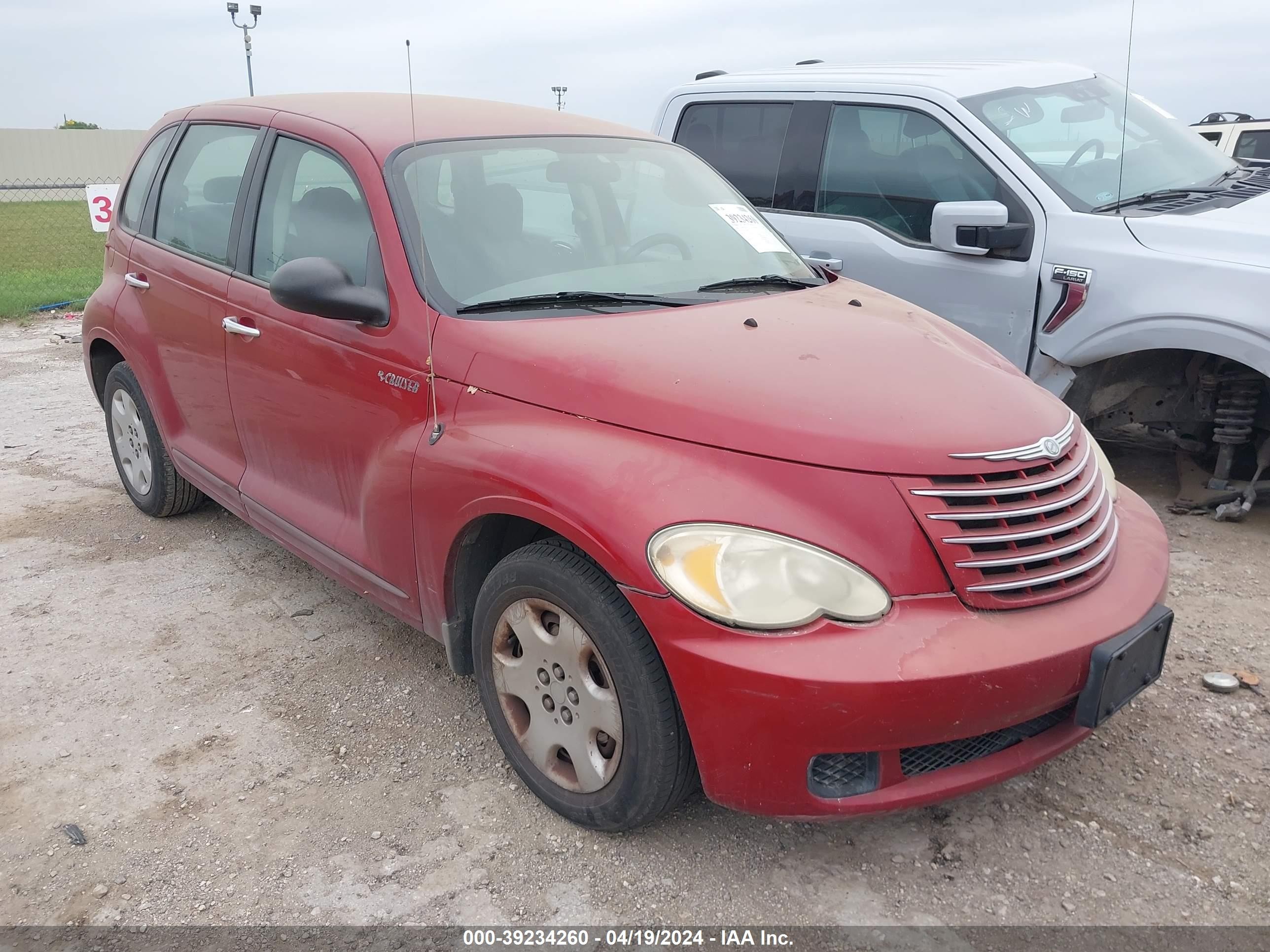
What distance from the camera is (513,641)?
2.67 metres

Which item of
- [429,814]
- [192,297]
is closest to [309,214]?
[192,297]

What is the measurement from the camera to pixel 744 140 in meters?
5.57

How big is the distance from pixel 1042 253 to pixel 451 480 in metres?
3.07

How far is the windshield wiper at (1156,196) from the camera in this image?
4438 mm

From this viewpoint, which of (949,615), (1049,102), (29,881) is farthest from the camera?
(1049,102)

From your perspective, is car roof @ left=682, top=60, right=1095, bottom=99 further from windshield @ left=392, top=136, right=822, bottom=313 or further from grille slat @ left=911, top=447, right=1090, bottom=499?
grille slat @ left=911, top=447, right=1090, bottom=499

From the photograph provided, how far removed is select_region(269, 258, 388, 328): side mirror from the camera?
2809 millimetres

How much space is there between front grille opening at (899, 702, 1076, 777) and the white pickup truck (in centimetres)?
235

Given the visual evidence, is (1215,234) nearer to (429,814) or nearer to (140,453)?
(429,814)

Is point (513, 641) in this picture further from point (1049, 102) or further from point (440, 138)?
point (1049, 102)

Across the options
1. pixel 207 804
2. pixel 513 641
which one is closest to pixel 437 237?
pixel 513 641

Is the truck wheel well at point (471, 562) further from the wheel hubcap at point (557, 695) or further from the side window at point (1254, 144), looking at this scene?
the side window at point (1254, 144)

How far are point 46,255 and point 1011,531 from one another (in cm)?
1777

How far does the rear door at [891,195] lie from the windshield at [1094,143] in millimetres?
212
